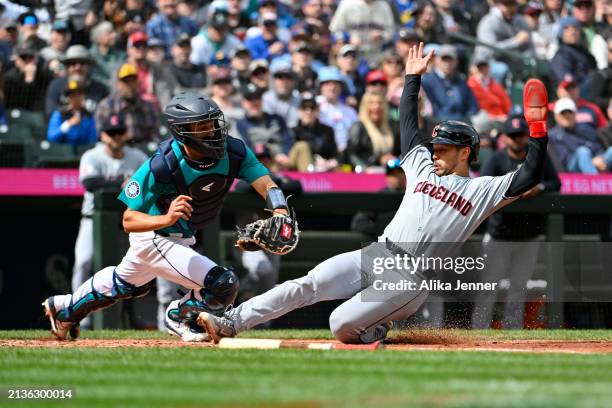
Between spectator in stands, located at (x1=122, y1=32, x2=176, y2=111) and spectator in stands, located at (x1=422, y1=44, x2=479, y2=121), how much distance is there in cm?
330

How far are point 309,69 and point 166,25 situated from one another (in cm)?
198

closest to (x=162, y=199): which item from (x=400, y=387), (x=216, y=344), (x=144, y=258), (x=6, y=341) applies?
(x=144, y=258)

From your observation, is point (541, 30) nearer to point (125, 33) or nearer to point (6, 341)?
point (125, 33)

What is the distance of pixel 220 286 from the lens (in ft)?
28.3

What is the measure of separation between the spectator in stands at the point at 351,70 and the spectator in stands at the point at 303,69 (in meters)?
0.42

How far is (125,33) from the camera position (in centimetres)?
1569

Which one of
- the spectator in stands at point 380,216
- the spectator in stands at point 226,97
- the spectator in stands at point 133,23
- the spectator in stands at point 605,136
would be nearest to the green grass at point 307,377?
the spectator in stands at point 380,216

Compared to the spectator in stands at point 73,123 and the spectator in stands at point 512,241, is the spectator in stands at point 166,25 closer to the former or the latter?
the spectator in stands at point 73,123

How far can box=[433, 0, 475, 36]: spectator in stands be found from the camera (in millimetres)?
18125

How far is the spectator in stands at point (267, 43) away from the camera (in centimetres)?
1631

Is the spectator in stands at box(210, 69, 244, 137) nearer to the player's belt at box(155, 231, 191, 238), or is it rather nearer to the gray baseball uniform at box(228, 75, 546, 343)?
the player's belt at box(155, 231, 191, 238)

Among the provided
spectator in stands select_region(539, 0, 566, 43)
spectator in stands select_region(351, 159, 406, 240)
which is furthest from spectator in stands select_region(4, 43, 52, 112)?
spectator in stands select_region(539, 0, 566, 43)
